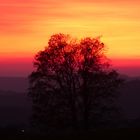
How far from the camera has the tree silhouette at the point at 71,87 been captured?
68494mm

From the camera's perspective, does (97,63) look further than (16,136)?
Yes

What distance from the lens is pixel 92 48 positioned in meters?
70.7

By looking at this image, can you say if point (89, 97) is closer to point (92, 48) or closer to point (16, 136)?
point (92, 48)

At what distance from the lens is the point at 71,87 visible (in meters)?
69.6

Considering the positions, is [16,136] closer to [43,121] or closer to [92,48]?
[43,121]

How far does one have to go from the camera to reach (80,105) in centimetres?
6919

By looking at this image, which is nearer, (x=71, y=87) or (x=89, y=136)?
(x=89, y=136)

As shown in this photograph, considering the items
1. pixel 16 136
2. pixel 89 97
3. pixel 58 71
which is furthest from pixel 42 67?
pixel 16 136

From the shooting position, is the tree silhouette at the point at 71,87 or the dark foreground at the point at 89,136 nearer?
the dark foreground at the point at 89,136

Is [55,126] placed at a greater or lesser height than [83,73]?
lesser

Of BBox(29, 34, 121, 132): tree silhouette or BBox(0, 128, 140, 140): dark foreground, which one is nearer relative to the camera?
BBox(0, 128, 140, 140): dark foreground

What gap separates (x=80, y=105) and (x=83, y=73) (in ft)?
11.3

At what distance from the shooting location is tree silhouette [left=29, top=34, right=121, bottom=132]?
2697 inches

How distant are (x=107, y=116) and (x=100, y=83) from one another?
3.81m
